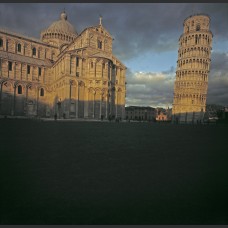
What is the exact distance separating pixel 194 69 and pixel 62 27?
40900 millimetres

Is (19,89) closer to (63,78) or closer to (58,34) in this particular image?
(63,78)

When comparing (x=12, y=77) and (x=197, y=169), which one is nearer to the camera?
(x=197, y=169)

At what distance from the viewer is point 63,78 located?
37.5m

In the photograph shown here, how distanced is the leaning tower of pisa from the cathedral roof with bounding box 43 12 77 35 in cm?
3532

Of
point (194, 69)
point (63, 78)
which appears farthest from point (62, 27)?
point (194, 69)

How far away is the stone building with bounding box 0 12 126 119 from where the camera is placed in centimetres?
3722

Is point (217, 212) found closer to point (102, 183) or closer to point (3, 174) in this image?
point (102, 183)

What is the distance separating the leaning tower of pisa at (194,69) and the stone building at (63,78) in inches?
1047

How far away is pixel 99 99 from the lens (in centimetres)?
3778

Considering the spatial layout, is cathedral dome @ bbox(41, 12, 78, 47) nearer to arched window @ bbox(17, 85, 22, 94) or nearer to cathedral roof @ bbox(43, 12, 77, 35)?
cathedral roof @ bbox(43, 12, 77, 35)

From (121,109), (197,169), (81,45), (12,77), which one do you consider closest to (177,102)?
(121,109)

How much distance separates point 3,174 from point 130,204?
317cm

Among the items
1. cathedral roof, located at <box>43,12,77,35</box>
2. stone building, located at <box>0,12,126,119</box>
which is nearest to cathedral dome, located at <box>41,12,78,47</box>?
cathedral roof, located at <box>43,12,77,35</box>

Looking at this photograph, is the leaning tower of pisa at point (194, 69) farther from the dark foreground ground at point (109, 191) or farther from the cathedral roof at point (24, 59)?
the dark foreground ground at point (109, 191)
